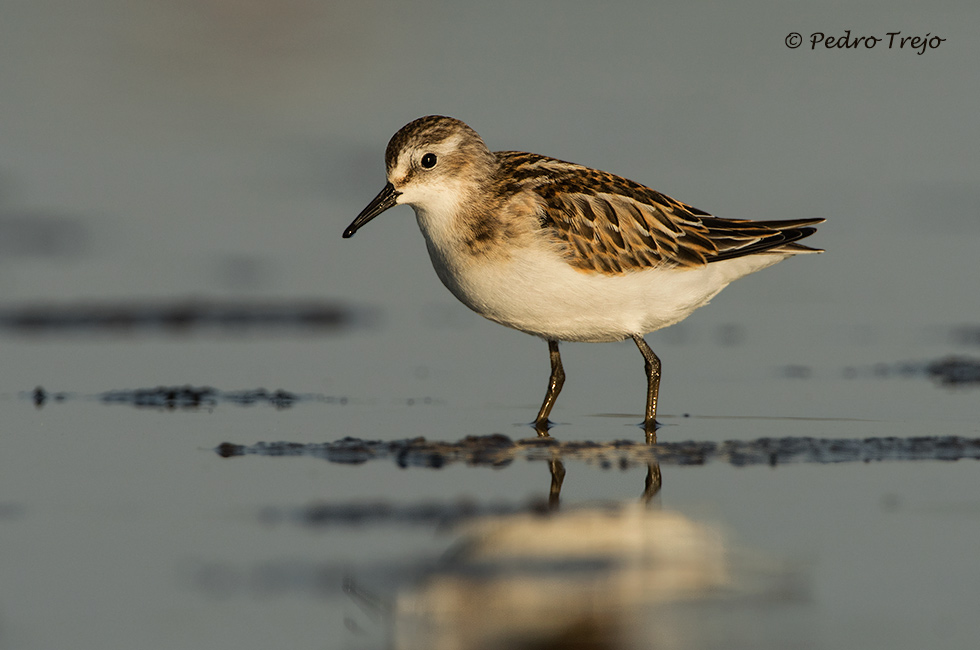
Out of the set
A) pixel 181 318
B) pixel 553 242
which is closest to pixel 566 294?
pixel 553 242

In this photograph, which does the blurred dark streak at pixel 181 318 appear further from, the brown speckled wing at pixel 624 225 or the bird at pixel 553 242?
the brown speckled wing at pixel 624 225

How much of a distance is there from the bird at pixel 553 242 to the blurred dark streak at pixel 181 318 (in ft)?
8.83

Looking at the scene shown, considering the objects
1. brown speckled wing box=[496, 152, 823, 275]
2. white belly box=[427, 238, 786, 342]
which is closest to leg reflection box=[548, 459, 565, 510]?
white belly box=[427, 238, 786, 342]

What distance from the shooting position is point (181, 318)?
41.2 feet

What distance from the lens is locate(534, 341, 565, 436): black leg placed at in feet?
30.5

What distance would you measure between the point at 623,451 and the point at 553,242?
5.67 feet

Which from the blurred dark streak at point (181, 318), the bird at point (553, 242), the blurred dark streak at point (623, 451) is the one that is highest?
the bird at point (553, 242)

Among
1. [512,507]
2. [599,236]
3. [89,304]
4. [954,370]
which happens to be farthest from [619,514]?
[89,304]

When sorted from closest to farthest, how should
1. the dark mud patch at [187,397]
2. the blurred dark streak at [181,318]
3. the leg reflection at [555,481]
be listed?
the leg reflection at [555,481] < the dark mud patch at [187,397] < the blurred dark streak at [181,318]

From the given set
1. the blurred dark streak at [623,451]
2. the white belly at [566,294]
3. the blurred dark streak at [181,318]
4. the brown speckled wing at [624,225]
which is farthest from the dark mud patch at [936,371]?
the blurred dark streak at [181,318]

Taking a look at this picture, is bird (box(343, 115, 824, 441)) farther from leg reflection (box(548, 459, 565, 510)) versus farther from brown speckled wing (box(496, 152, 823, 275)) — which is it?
leg reflection (box(548, 459, 565, 510))

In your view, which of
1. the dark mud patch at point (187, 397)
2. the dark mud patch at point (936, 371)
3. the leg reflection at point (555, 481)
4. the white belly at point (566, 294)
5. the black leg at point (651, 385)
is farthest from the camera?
the dark mud patch at point (936, 371)

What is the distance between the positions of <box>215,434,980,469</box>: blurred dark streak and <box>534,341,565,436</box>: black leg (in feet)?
2.78

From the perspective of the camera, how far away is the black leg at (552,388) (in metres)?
9.30
